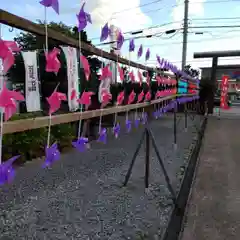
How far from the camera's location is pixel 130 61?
14.3 ft

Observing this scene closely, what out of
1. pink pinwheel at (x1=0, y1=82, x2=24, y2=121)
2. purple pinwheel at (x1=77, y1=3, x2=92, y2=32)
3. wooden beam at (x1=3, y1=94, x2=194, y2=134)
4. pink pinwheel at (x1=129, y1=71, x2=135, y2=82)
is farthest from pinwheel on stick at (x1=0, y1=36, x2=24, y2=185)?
pink pinwheel at (x1=129, y1=71, x2=135, y2=82)

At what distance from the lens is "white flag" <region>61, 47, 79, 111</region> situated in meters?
2.56

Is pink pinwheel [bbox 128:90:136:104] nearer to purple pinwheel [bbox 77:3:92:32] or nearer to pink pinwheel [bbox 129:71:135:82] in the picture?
pink pinwheel [bbox 129:71:135:82]

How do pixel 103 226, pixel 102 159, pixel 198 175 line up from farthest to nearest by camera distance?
pixel 102 159 → pixel 198 175 → pixel 103 226

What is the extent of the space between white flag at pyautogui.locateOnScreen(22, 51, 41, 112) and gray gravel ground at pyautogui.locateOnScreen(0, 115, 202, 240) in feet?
4.68

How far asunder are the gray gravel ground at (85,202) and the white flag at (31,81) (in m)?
1.43

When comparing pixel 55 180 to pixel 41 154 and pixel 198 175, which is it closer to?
pixel 41 154

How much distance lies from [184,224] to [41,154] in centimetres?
385

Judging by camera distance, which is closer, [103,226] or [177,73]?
[103,226]

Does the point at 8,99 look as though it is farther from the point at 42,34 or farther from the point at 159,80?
the point at 159,80

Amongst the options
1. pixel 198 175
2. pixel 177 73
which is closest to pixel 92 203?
pixel 198 175

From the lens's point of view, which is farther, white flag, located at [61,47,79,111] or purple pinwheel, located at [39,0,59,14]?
white flag, located at [61,47,79,111]

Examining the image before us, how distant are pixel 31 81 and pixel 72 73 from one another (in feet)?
1.87

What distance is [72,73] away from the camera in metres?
2.64
